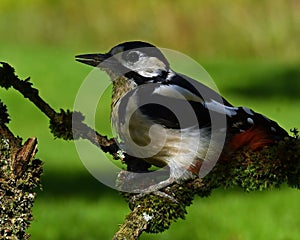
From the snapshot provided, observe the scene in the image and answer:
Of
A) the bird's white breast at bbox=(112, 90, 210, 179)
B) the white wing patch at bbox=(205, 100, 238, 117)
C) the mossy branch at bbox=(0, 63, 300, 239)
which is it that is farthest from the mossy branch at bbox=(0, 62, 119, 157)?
the white wing patch at bbox=(205, 100, 238, 117)

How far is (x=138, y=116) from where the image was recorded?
3.85m

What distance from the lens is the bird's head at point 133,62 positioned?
3.99m

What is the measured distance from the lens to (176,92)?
3.93 meters

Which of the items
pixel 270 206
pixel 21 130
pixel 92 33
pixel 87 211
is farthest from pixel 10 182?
pixel 92 33

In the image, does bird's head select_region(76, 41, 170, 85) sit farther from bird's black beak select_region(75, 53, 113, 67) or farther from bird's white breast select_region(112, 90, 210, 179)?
bird's white breast select_region(112, 90, 210, 179)

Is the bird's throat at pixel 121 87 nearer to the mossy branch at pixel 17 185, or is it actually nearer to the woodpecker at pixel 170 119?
the woodpecker at pixel 170 119

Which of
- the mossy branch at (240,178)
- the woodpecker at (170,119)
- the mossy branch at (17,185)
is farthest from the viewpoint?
the woodpecker at (170,119)

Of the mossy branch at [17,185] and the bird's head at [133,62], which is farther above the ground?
the bird's head at [133,62]

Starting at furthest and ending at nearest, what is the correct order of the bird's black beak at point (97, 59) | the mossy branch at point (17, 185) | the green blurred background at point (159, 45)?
the green blurred background at point (159, 45) → the bird's black beak at point (97, 59) → the mossy branch at point (17, 185)

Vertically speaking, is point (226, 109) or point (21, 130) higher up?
point (21, 130)

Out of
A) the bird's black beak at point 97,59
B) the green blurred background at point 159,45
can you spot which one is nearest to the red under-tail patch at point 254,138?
the bird's black beak at point 97,59

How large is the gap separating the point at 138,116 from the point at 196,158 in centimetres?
33

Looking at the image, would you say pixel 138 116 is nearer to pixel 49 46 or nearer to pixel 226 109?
pixel 226 109

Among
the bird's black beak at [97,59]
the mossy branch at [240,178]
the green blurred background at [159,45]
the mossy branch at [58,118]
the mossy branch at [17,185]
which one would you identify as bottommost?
the mossy branch at [17,185]
